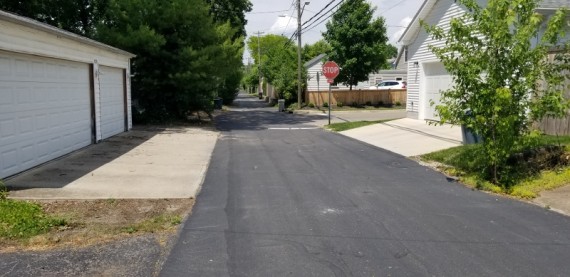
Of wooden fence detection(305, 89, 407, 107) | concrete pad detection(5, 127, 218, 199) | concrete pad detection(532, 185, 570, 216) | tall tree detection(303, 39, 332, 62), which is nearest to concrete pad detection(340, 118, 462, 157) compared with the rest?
concrete pad detection(532, 185, 570, 216)

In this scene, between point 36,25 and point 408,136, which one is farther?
point 408,136

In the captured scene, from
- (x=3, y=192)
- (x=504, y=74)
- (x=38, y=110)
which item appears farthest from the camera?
(x=38, y=110)

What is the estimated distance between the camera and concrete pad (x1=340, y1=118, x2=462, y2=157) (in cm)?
1343

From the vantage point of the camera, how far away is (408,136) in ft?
52.0

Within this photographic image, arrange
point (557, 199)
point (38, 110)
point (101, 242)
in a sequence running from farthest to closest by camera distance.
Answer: point (38, 110), point (557, 199), point (101, 242)

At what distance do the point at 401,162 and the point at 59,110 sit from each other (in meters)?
8.04

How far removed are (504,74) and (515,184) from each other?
77.4 inches

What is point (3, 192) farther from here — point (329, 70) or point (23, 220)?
point (329, 70)

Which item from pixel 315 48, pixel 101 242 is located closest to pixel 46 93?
pixel 101 242

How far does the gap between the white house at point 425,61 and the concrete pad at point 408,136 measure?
0.77 meters

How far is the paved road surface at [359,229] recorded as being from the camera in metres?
4.97

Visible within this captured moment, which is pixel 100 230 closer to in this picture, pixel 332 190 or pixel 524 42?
pixel 332 190

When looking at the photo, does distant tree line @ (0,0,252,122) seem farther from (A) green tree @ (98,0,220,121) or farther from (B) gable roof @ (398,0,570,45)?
(B) gable roof @ (398,0,570,45)

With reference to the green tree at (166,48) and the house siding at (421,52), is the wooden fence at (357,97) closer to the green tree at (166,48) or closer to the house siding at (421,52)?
the green tree at (166,48)
